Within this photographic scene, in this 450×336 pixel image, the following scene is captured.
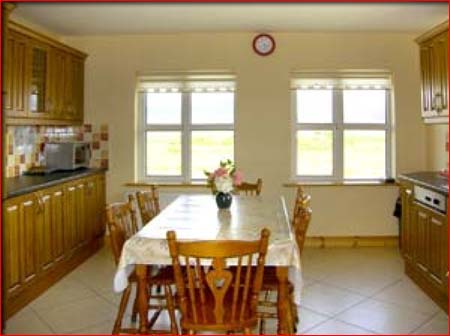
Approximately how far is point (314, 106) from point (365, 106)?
586mm

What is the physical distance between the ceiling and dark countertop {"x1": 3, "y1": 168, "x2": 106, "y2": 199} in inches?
58.9

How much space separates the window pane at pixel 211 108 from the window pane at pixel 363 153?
1.41 metres

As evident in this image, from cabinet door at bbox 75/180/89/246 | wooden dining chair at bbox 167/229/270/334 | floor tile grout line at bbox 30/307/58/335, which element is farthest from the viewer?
cabinet door at bbox 75/180/89/246

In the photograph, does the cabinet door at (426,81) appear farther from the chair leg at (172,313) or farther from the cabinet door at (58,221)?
the cabinet door at (58,221)

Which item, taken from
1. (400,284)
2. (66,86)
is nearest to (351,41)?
(400,284)

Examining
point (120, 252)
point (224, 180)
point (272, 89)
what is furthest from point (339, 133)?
point (120, 252)

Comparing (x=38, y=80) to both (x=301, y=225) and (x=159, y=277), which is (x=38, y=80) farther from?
(x=301, y=225)

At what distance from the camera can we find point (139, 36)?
5605 millimetres

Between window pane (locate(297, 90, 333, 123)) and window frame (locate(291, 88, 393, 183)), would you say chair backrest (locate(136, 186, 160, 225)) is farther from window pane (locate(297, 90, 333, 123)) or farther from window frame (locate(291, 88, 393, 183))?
window pane (locate(297, 90, 333, 123))

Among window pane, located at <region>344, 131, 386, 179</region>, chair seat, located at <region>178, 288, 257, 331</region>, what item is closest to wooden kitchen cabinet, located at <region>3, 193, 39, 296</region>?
chair seat, located at <region>178, 288, 257, 331</region>

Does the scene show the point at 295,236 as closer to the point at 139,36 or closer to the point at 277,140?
the point at 277,140

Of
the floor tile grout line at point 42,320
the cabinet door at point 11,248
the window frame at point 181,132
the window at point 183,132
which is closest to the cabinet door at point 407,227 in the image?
the window at point 183,132

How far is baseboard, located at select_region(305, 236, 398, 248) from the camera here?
561cm

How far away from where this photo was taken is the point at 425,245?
3.84 meters
